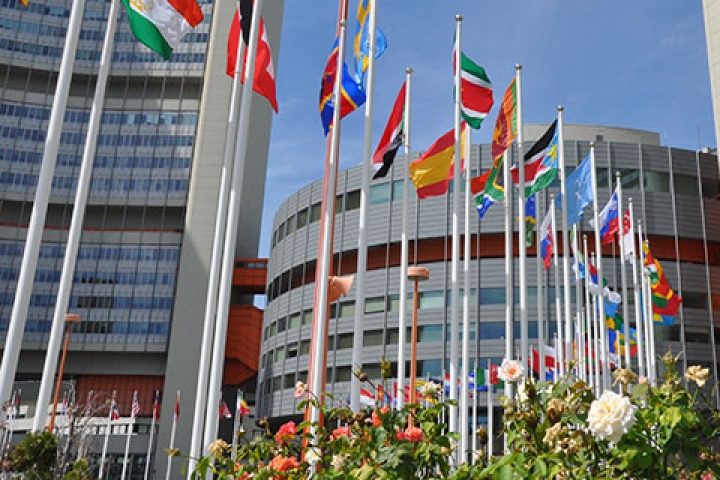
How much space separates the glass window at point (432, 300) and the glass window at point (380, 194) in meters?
8.66

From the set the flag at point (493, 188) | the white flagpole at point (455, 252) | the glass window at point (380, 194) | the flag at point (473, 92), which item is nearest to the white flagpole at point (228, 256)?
the white flagpole at point (455, 252)

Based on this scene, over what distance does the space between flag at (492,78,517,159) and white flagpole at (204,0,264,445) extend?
785cm

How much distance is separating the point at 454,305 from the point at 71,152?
227 feet

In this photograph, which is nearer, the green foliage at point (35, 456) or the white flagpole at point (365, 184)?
the green foliage at point (35, 456)

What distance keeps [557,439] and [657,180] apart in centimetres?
5373

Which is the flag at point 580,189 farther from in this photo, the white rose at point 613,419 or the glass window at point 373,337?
the glass window at point 373,337

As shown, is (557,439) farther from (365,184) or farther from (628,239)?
(628,239)

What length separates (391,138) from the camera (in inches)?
637

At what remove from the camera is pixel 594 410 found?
361cm

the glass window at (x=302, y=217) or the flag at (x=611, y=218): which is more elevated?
the glass window at (x=302, y=217)

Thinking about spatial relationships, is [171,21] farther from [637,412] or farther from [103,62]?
[637,412]

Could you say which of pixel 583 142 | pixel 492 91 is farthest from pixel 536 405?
pixel 583 142

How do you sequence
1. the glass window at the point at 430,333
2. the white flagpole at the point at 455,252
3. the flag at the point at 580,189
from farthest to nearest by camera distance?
1. the glass window at the point at 430,333
2. the flag at the point at 580,189
3. the white flagpole at the point at 455,252

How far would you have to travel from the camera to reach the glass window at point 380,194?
5669 cm
